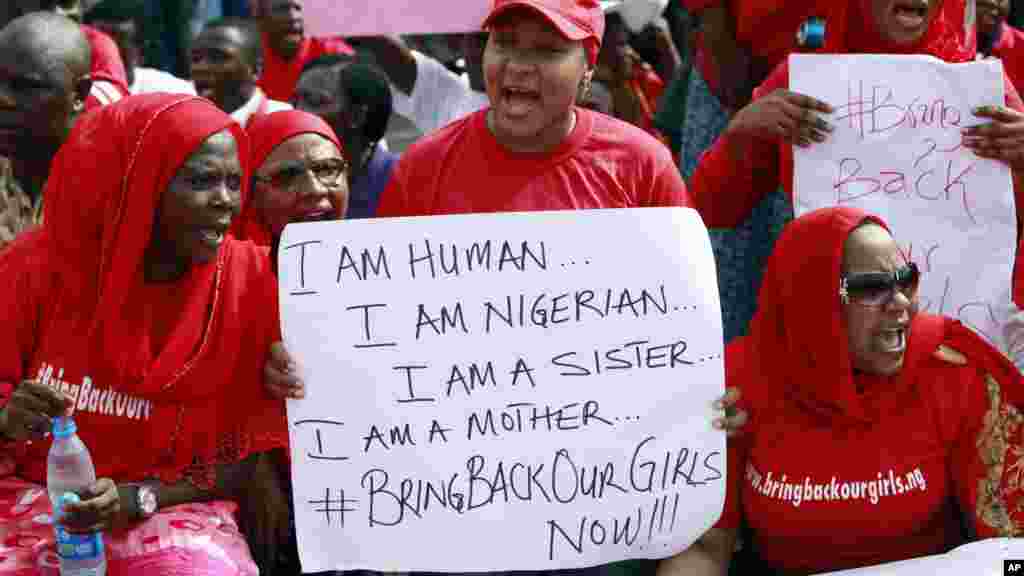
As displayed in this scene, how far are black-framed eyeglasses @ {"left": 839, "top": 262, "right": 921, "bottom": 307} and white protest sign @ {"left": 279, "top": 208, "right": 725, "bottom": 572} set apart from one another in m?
0.35

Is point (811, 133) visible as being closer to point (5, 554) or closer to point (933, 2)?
point (933, 2)

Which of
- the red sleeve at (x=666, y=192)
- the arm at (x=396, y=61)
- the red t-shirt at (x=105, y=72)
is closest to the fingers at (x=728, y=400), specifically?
the red sleeve at (x=666, y=192)

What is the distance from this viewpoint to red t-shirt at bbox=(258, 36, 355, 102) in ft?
21.7

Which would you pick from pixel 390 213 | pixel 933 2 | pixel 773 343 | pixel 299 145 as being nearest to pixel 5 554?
pixel 390 213

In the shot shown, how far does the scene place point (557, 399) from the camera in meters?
2.85

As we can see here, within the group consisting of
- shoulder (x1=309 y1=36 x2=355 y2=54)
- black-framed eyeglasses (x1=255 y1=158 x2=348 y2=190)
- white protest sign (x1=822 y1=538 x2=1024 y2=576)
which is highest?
black-framed eyeglasses (x1=255 y1=158 x2=348 y2=190)

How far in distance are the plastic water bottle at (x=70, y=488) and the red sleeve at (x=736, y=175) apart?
5.82 feet

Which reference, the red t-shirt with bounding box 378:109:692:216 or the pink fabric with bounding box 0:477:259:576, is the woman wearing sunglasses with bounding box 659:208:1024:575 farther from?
the pink fabric with bounding box 0:477:259:576

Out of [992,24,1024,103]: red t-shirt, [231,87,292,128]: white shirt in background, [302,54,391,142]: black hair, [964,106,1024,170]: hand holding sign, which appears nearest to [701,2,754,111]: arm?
[964,106,1024,170]: hand holding sign

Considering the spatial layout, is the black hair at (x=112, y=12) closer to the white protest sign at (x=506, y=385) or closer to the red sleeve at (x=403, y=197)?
the red sleeve at (x=403, y=197)

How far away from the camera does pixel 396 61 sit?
5.73 metres

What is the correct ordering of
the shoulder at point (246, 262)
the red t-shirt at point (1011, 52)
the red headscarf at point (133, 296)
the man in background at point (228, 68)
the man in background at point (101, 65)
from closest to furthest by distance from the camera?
the red headscarf at point (133, 296)
the shoulder at point (246, 262)
the man in background at point (101, 65)
the red t-shirt at point (1011, 52)
the man in background at point (228, 68)

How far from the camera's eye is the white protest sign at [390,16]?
4.15 m

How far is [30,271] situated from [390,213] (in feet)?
2.71
